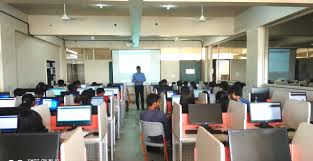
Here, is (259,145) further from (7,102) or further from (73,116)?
(7,102)

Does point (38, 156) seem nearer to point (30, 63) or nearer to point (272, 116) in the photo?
point (272, 116)

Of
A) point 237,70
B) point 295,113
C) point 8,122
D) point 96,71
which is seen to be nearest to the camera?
point 8,122

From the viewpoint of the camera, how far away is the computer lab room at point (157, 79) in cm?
195

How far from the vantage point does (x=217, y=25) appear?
27.5 ft

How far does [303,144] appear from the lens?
6.54ft

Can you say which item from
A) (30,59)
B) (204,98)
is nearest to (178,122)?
(204,98)

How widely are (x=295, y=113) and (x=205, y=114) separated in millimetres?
1148

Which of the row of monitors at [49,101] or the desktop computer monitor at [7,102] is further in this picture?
the desktop computer monitor at [7,102]

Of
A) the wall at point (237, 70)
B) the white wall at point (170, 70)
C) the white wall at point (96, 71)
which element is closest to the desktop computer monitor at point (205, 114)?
the wall at point (237, 70)

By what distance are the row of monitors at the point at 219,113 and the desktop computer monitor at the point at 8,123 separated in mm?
2154

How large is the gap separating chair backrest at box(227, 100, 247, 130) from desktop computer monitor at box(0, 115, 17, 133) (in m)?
2.66

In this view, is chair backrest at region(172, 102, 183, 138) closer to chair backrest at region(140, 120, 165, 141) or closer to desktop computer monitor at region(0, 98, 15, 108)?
chair backrest at region(140, 120, 165, 141)

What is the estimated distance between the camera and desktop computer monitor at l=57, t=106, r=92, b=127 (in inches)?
143

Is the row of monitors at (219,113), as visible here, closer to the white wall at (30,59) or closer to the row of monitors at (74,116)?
the row of monitors at (74,116)
